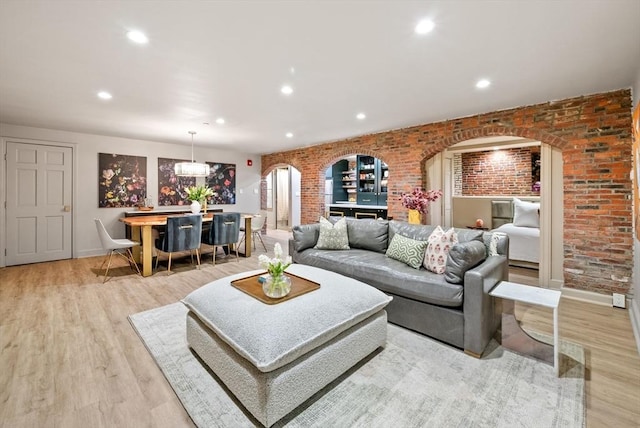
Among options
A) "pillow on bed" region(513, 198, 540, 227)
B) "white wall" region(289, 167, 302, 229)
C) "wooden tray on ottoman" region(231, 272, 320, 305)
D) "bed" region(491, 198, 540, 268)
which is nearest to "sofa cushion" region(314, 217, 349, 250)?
"wooden tray on ottoman" region(231, 272, 320, 305)

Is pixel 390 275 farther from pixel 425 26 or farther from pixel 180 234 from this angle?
pixel 180 234

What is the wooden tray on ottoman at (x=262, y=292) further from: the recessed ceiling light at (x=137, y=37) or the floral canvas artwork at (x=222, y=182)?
the floral canvas artwork at (x=222, y=182)

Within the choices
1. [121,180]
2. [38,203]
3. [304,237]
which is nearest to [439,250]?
[304,237]

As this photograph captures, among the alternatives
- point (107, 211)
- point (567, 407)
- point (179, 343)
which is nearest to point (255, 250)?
point (107, 211)

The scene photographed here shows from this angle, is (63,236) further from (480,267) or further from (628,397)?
(628,397)

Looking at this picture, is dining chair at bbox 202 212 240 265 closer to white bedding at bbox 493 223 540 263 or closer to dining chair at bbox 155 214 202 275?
dining chair at bbox 155 214 202 275

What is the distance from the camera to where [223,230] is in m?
5.16

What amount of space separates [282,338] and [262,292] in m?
0.56

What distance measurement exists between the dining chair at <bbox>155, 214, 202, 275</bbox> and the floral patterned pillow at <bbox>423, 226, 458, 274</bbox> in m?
3.55

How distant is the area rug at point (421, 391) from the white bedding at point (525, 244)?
2530 mm

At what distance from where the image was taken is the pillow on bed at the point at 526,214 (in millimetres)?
4887

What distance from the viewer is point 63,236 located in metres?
5.47

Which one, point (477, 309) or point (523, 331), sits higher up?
point (477, 309)

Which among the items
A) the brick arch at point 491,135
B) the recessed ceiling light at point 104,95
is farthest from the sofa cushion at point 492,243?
the recessed ceiling light at point 104,95
